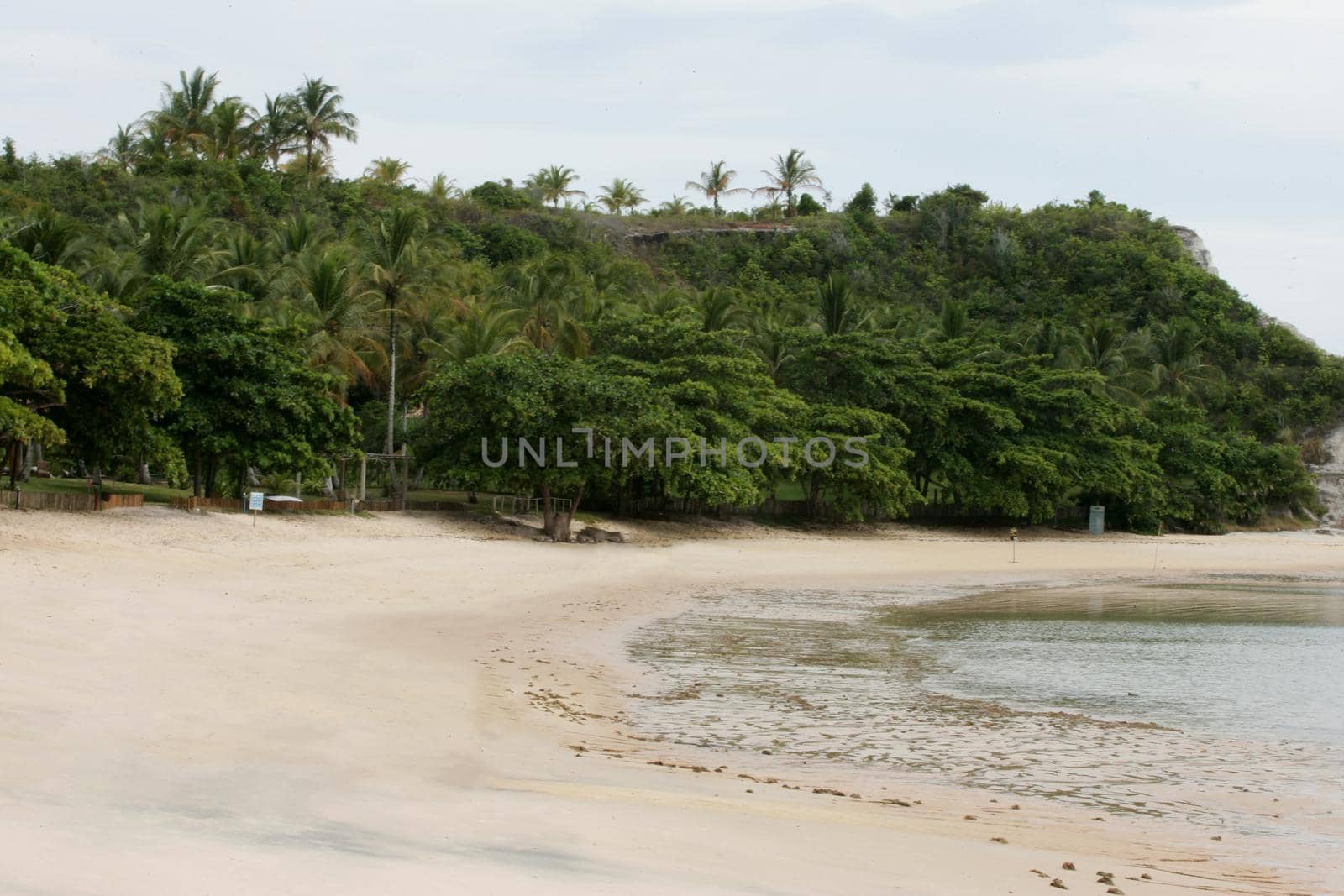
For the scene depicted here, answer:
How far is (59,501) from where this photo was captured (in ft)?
78.7

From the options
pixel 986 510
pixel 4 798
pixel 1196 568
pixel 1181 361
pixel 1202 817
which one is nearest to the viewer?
pixel 4 798

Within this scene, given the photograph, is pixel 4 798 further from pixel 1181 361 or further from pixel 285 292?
pixel 1181 361

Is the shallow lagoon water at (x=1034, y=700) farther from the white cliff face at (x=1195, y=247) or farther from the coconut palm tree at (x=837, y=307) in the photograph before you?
the white cliff face at (x=1195, y=247)

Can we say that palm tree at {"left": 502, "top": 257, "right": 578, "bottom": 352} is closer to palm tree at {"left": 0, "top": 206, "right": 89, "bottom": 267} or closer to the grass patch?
the grass patch

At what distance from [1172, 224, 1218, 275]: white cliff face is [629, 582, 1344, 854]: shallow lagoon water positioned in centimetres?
6852

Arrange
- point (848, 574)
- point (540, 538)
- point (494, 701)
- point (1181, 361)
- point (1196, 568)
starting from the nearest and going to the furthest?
point (494, 701)
point (848, 574)
point (540, 538)
point (1196, 568)
point (1181, 361)

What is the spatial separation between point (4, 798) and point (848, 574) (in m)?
25.8

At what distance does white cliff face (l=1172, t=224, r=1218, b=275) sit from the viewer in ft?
283

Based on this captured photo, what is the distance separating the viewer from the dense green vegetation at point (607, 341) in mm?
29219

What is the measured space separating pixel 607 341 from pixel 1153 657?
86.7ft

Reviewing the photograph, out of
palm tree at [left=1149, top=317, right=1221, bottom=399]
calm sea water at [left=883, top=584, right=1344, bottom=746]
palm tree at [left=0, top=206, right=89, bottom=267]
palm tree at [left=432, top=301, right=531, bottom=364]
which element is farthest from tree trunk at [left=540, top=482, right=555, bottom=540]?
palm tree at [left=1149, top=317, right=1221, bottom=399]

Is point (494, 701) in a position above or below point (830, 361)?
below

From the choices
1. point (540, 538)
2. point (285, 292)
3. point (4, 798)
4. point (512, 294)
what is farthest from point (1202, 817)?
point (512, 294)

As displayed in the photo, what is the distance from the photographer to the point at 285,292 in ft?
128
